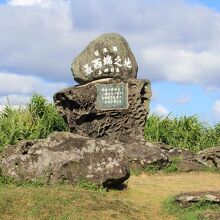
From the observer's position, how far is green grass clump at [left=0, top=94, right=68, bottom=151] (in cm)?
1300

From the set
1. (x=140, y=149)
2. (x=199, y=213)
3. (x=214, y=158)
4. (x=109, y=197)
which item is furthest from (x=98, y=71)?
(x=199, y=213)

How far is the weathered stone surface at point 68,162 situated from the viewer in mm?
8180

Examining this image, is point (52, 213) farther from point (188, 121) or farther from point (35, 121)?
point (188, 121)

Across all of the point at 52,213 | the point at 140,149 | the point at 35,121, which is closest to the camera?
the point at 52,213

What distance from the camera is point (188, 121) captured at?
50.9 ft

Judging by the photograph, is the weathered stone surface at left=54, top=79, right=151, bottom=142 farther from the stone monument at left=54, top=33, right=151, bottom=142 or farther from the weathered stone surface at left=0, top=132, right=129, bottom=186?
Result: the weathered stone surface at left=0, top=132, right=129, bottom=186

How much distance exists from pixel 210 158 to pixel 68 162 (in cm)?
480

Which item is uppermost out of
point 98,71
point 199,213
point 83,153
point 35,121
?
point 98,71

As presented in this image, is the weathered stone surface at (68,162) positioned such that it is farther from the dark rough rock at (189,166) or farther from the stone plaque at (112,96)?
the stone plaque at (112,96)

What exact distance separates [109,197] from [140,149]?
12.6ft

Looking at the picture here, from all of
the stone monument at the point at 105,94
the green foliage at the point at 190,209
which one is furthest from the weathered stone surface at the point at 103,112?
the green foliage at the point at 190,209

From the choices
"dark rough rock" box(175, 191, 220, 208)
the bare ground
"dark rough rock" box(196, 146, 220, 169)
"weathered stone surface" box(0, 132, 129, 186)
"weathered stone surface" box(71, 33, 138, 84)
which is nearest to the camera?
the bare ground

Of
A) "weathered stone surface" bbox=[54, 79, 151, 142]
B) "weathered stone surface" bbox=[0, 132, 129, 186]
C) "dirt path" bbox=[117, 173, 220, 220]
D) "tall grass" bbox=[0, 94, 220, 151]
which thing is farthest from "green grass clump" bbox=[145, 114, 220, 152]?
"weathered stone surface" bbox=[0, 132, 129, 186]

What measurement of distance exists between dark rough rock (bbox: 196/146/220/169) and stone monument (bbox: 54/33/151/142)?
56.8 inches
